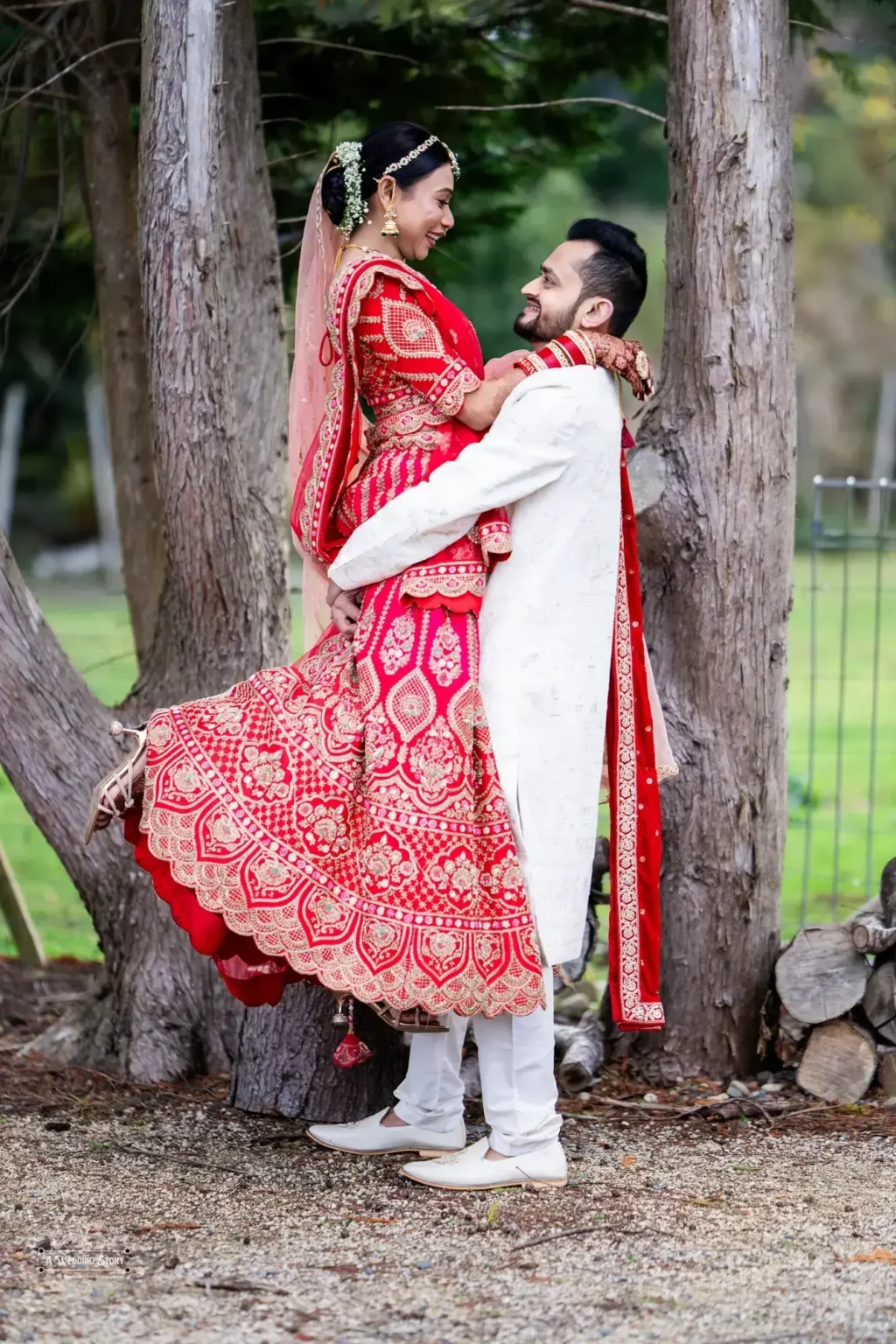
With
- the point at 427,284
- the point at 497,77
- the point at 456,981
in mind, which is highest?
the point at 497,77

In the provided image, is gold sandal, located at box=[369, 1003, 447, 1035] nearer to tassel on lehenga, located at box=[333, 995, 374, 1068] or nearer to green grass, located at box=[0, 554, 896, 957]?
tassel on lehenga, located at box=[333, 995, 374, 1068]

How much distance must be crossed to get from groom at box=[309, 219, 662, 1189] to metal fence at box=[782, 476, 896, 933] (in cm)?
221

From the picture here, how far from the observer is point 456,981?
10.1 feet

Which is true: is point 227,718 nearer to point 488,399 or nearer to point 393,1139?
point 488,399

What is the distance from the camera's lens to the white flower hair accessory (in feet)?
10.4

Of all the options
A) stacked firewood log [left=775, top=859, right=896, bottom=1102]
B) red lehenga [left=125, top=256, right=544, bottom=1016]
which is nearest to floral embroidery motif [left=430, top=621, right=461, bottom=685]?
red lehenga [left=125, top=256, right=544, bottom=1016]

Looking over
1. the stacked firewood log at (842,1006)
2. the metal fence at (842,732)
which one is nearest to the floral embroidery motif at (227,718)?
the stacked firewood log at (842,1006)

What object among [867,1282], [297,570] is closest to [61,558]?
[297,570]

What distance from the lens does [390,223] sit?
3.15m

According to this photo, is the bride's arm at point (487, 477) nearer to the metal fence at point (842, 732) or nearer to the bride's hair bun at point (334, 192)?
the bride's hair bun at point (334, 192)

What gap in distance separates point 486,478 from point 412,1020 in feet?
3.57

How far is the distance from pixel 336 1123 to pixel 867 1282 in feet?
4.39

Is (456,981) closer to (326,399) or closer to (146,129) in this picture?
(326,399)

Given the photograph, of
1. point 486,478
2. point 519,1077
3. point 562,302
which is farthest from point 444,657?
point 519,1077
